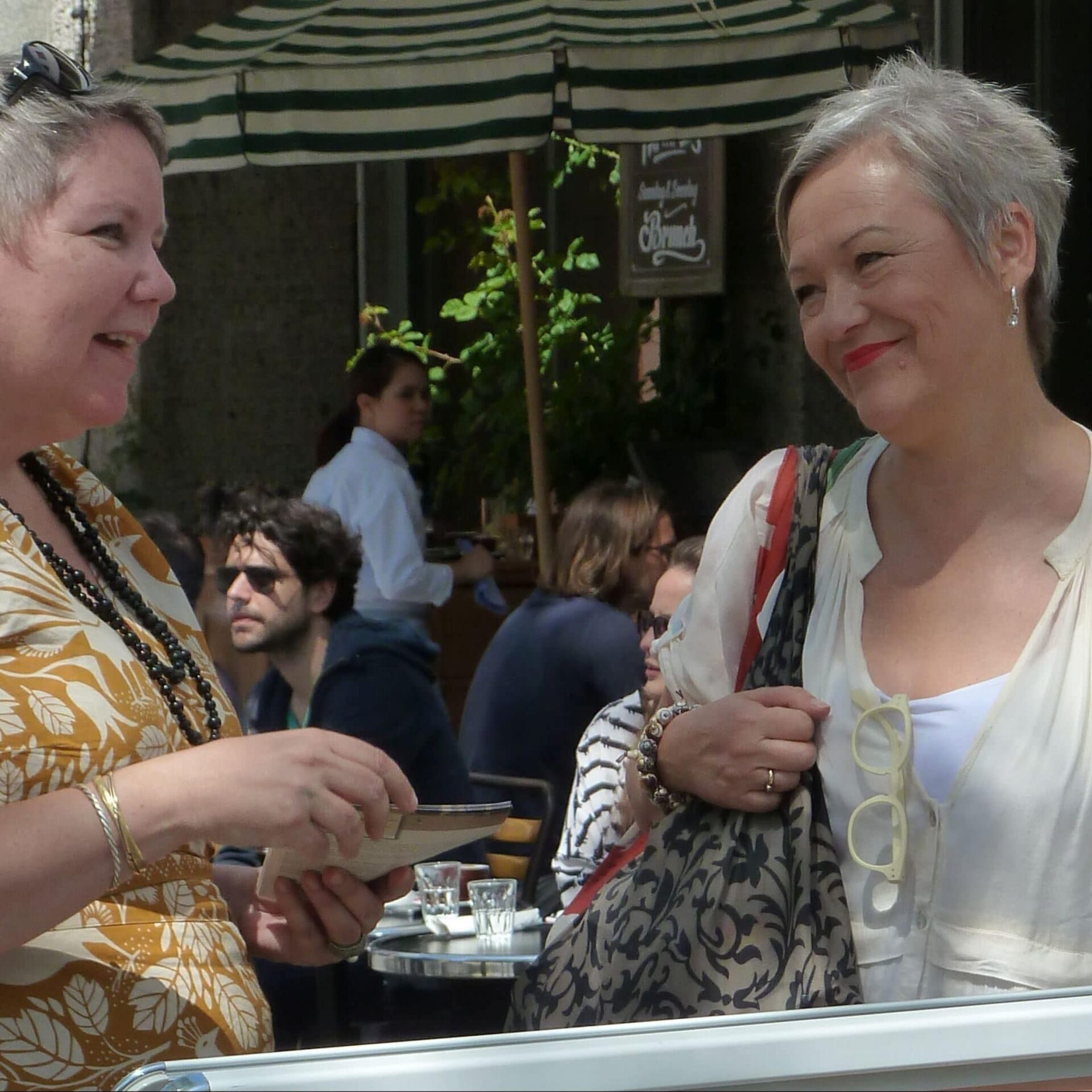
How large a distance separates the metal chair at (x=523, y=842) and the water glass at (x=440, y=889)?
1.38 feet

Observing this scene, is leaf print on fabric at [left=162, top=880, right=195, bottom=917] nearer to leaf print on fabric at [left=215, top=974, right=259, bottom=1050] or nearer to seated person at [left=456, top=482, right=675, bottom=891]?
leaf print on fabric at [left=215, top=974, right=259, bottom=1050]

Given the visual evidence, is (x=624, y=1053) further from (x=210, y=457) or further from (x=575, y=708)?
(x=210, y=457)

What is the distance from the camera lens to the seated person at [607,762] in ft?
12.3

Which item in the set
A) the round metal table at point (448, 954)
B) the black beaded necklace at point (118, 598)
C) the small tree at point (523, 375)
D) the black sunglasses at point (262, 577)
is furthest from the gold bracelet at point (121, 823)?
the small tree at point (523, 375)

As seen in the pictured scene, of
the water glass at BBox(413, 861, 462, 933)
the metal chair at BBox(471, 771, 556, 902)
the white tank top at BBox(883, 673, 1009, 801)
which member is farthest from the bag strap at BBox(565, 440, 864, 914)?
the metal chair at BBox(471, 771, 556, 902)

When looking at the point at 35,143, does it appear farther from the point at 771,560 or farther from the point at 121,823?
the point at 771,560

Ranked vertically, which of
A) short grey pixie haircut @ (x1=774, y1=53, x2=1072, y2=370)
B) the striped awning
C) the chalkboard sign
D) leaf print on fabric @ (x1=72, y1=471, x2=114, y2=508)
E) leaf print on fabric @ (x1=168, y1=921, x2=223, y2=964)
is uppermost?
the striped awning

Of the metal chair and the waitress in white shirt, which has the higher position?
the waitress in white shirt

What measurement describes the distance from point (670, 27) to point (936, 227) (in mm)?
3536

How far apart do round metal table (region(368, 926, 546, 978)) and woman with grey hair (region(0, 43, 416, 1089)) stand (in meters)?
1.48

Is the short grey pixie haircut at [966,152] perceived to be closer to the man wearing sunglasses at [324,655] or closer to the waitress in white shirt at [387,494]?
the man wearing sunglasses at [324,655]

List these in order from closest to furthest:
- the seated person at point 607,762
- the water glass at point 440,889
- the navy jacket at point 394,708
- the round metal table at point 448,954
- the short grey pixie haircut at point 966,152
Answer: the short grey pixie haircut at point 966,152 < the round metal table at point 448,954 < the water glass at point 440,889 < the seated person at point 607,762 < the navy jacket at point 394,708

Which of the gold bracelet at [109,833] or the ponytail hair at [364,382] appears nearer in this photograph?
the gold bracelet at [109,833]

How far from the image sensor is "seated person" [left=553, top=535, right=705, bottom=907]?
3.75 m
